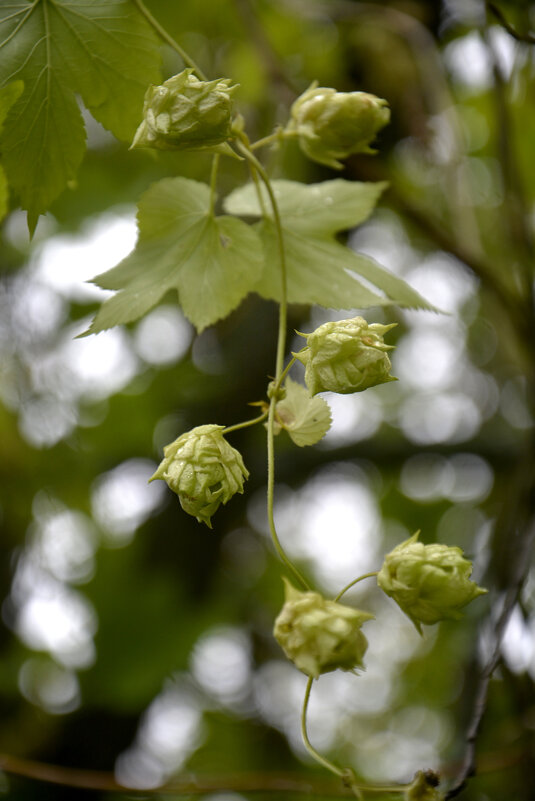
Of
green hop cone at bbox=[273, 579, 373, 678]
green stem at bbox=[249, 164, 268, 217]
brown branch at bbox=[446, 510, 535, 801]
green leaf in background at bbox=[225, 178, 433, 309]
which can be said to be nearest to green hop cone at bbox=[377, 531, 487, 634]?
green hop cone at bbox=[273, 579, 373, 678]

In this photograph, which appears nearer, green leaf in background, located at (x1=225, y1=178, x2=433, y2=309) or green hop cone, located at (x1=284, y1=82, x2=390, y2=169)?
green hop cone, located at (x1=284, y1=82, x2=390, y2=169)

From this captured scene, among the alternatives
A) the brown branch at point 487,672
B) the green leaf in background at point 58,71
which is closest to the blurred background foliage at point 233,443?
the brown branch at point 487,672

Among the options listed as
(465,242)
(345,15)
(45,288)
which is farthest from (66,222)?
(465,242)

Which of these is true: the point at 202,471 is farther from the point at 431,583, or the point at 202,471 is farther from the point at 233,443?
the point at 233,443

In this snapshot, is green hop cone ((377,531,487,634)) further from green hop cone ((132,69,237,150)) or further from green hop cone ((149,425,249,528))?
green hop cone ((132,69,237,150))

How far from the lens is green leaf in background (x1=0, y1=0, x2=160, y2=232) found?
1113mm

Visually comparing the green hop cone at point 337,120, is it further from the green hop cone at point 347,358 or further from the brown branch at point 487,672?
the brown branch at point 487,672

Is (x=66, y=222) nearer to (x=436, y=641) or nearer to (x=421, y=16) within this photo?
(x=421, y=16)

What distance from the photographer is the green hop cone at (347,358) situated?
89 centimetres

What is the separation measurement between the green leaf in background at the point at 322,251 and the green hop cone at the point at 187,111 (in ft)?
1.29

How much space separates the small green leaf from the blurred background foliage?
1.36 meters

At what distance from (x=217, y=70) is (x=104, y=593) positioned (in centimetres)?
246

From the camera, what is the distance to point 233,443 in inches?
125

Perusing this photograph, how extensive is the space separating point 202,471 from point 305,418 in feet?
0.70
